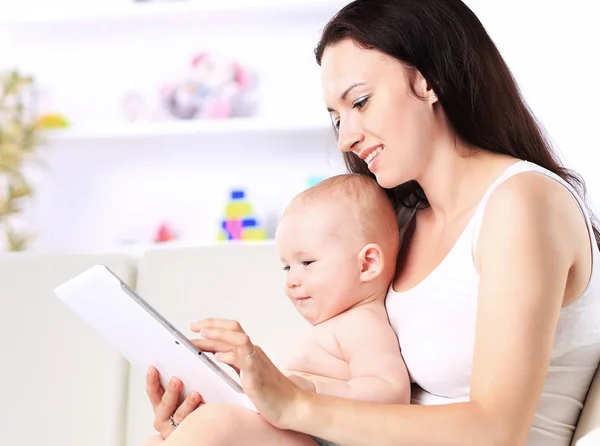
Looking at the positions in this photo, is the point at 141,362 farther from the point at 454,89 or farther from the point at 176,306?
the point at 454,89

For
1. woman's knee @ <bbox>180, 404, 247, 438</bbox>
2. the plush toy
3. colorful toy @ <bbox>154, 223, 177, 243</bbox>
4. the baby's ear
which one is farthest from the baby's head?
colorful toy @ <bbox>154, 223, 177, 243</bbox>

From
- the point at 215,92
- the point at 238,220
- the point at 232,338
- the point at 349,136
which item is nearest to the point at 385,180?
the point at 349,136

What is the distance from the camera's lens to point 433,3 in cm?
145

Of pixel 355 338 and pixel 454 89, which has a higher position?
pixel 454 89

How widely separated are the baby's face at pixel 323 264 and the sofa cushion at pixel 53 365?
2.11ft

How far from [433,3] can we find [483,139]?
248 mm

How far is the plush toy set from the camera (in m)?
4.12

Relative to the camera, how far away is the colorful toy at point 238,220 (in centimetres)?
406

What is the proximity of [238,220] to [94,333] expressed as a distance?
2109mm

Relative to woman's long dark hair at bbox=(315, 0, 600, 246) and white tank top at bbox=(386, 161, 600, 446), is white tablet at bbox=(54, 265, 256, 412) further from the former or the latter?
woman's long dark hair at bbox=(315, 0, 600, 246)

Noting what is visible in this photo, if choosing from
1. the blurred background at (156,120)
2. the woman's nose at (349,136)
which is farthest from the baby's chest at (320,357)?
the blurred background at (156,120)

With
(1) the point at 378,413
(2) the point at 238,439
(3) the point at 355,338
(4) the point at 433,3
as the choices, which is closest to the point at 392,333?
(3) the point at 355,338

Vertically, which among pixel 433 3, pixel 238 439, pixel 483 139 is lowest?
pixel 238 439

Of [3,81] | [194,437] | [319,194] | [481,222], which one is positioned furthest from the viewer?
[3,81]
